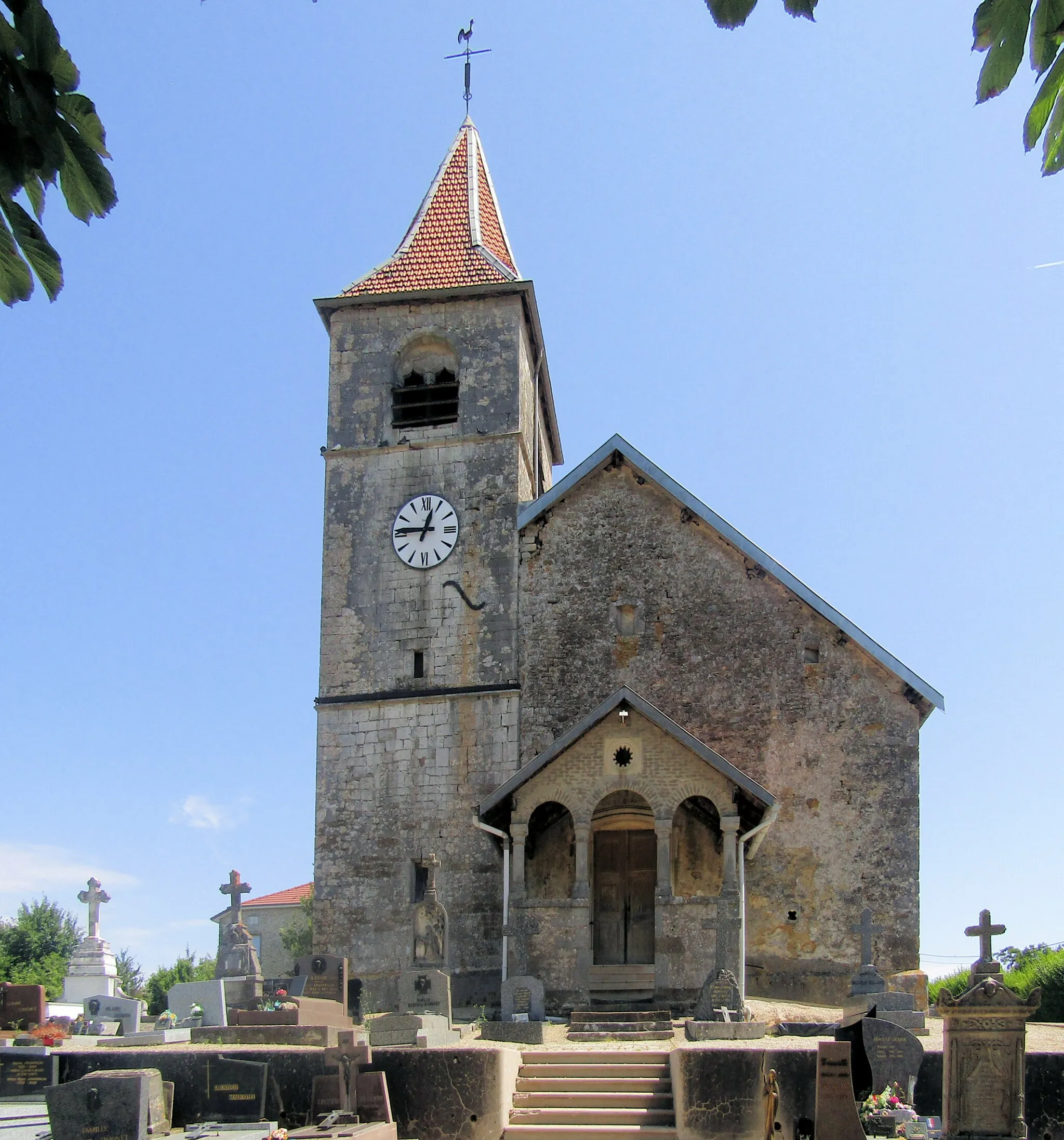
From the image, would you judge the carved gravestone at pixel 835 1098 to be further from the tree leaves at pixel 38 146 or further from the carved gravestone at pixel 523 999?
the tree leaves at pixel 38 146

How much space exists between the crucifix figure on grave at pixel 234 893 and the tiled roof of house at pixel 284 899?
23.2 meters

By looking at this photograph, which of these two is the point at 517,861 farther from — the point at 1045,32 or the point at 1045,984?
the point at 1045,32

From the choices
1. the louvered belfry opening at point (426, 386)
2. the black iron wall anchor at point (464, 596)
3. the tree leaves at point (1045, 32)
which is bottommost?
the tree leaves at point (1045, 32)

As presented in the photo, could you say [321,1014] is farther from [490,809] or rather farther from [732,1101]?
[732,1101]

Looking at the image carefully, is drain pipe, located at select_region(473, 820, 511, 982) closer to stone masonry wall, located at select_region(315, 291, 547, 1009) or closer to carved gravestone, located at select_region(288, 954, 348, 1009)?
stone masonry wall, located at select_region(315, 291, 547, 1009)

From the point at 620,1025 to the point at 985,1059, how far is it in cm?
567

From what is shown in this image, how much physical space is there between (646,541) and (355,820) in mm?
6374

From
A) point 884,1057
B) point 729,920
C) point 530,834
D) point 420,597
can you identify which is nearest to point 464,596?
point 420,597

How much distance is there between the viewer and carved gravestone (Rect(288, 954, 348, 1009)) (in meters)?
18.7

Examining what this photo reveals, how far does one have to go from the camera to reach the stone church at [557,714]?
60.9 feet

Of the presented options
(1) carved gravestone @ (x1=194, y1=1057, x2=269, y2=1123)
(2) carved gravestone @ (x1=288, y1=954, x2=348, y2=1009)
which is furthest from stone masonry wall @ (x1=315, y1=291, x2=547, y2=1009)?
(1) carved gravestone @ (x1=194, y1=1057, x2=269, y2=1123)

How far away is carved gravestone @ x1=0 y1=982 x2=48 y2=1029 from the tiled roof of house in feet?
82.8

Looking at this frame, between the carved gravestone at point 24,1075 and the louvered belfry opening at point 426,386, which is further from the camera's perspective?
the louvered belfry opening at point 426,386

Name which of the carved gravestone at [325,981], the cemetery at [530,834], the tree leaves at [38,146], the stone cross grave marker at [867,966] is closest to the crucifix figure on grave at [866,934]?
the stone cross grave marker at [867,966]
